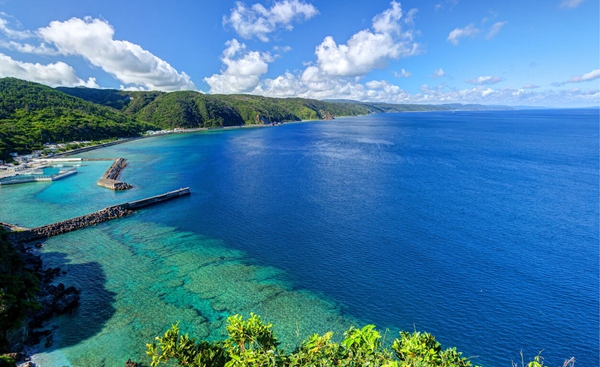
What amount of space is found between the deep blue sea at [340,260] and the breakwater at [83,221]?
1.94 meters

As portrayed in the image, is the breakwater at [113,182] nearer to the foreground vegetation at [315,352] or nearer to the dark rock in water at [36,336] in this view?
the dark rock in water at [36,336]

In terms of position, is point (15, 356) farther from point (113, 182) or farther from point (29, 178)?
point (29, 178)

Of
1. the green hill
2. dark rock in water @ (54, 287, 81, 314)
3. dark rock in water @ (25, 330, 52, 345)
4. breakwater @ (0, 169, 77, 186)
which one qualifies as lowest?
dark rock in water @ (25, 330, 52, 345)

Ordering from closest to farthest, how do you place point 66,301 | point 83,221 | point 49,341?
point 49,341 < point 66,301 < point 83,221

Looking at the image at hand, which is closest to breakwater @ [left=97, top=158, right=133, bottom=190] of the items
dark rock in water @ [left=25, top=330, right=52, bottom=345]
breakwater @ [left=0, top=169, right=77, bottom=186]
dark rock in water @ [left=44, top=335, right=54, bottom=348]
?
breakwater @ [left=0, top=169, right=77, bottom=186]

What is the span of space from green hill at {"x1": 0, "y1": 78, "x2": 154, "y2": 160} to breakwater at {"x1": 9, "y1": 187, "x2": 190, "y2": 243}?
6058 cm

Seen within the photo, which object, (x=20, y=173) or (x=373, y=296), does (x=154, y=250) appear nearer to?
(x=373, y=296)

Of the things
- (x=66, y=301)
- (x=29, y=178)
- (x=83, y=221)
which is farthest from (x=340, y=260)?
→ (x=29, y=178)

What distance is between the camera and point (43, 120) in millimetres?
123438

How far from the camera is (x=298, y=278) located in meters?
28.6

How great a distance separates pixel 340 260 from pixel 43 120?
496ft

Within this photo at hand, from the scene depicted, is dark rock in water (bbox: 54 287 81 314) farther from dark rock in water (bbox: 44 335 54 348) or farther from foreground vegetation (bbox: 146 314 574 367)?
foreground vegetation (bbox: 146 314 574 367)

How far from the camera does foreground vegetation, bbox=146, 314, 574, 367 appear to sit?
10.8 m

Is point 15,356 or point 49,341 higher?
point 15,356
